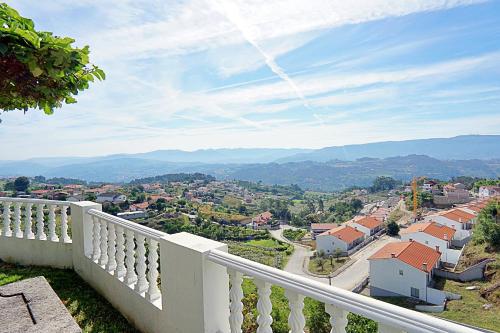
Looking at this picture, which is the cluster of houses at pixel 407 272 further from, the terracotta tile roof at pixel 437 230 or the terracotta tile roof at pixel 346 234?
the terracotta tile roof at pixel 346 234

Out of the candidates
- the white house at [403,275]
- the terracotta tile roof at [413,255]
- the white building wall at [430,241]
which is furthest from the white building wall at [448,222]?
the white house at [403,275]

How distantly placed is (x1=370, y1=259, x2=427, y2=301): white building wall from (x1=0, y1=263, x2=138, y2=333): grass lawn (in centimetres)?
3247

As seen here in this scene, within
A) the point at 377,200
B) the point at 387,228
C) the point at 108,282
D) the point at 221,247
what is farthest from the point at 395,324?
the point at 377,200

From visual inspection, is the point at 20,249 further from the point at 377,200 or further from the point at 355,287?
the point at 377,200

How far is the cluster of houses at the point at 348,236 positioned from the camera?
4894 cm

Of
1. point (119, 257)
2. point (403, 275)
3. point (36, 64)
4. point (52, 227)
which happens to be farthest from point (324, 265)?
point (36, 64)

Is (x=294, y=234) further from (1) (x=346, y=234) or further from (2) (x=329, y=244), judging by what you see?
(1) (x=346, y=234)

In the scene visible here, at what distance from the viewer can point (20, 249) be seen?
203 inches

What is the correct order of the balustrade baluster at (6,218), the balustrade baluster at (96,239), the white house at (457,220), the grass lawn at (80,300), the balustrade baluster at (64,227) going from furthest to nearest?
the white house at (457,220) < the balustrade baluster at (6,218) < the balustrade baluster at (64,227) < the balustrade baluster at (96,239) < the grass lawn at (80,300)

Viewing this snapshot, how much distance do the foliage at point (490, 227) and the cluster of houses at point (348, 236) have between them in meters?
16.4

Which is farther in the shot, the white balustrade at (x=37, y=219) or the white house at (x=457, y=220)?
the white house at (x=457, y=220)

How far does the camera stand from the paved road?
39.0m

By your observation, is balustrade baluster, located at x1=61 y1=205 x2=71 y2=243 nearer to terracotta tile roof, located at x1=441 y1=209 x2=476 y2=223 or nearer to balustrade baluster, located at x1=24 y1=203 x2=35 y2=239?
balustrade baluster, located at x1=24 y1=203 x2=35 y2=239

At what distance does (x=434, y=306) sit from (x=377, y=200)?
75.7 meters
